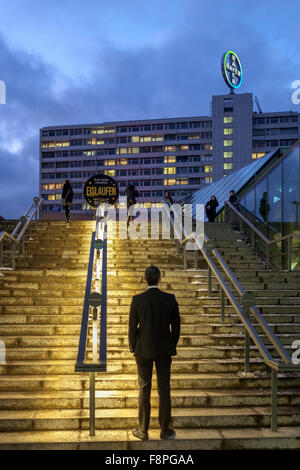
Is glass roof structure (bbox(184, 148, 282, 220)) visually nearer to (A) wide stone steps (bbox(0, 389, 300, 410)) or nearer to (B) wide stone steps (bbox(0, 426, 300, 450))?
(A) wide stone steps (bbox(0, 389, 300, 410))

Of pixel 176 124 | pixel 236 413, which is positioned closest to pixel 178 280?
pixel 236 413

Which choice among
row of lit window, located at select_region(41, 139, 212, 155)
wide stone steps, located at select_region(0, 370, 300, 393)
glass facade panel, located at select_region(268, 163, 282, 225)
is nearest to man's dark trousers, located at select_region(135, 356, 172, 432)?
wide stone steps, located at select_region(0, 370, 300, 393)

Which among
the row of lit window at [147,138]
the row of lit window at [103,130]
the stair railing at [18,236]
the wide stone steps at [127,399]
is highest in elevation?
the row of lit window at [103,130]

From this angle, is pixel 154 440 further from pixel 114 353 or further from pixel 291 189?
pixel 291 189

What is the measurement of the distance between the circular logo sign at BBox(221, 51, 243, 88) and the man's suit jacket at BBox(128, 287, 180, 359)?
66.1 m

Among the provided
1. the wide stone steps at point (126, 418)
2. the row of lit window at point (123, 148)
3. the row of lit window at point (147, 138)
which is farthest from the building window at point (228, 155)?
the wide stone steps at point (126, 418)

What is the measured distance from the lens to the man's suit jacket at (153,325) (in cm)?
450

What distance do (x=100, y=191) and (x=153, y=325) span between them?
565 inches

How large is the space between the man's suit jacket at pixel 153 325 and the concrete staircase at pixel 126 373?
0.94 meters

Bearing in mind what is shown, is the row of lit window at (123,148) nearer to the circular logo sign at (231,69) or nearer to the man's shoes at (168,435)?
the circular logo sign at (231,69)

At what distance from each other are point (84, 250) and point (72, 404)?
6.62m

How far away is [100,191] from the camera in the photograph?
18469mm

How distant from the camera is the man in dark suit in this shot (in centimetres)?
451
